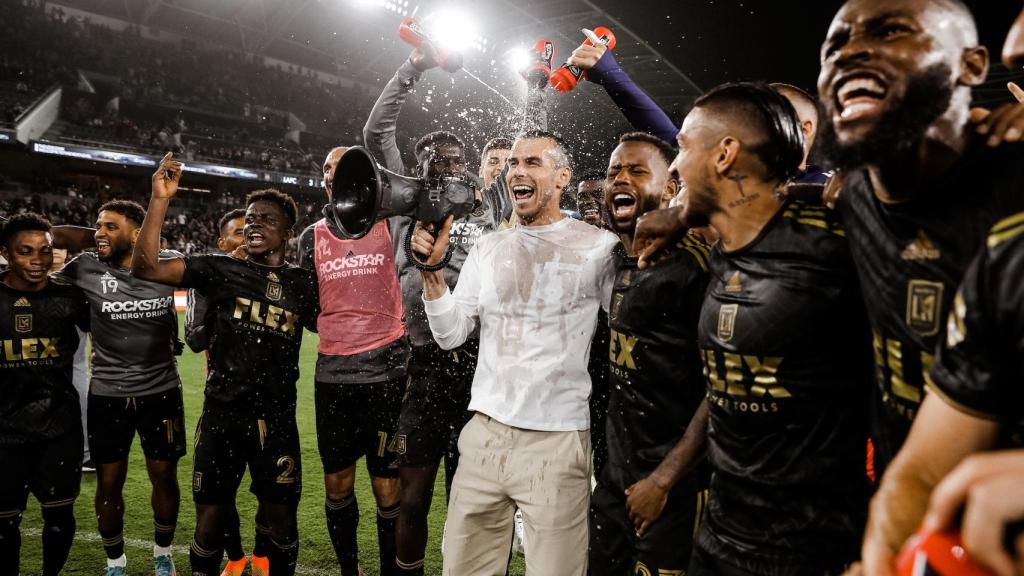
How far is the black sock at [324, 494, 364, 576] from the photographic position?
3.36m

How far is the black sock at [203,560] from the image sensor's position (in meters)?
3.05

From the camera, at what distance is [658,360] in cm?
211

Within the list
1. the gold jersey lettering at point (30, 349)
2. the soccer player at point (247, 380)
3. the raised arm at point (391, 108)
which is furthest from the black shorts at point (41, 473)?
the raised arm at point (391, 108)

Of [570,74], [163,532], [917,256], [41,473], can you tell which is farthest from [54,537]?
[917,256]

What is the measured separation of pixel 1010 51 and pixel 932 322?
24.1 inches

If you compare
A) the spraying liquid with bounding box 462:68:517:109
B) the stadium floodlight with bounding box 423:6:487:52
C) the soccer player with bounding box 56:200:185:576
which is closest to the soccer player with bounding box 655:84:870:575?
the soccer player with bounding box 56:200:185:576

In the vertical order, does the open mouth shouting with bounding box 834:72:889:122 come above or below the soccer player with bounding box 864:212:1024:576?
above

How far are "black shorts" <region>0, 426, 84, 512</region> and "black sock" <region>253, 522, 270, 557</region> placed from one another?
1031 millimetres

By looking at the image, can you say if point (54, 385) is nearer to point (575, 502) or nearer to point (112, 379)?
point (112, 379)

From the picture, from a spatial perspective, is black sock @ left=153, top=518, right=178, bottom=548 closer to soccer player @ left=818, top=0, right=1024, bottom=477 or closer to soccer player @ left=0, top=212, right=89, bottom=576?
soccer player @ left=0, top=212, right=89, bottom=576

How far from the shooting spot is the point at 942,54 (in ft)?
4.22

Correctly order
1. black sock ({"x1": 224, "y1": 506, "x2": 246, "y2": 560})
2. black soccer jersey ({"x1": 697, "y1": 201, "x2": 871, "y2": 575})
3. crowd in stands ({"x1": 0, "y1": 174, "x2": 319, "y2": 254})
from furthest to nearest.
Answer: crowd in stands ({"x1": 0, "y1": 174, "x2": 319, "y2": 254}) < black sock ({"x1": 224, "y1": 506, "x2": 246, "y2": 560}) < black soccer jersey ({"x1": 697, "y1": 201, "x2": 871, "y2": 575})

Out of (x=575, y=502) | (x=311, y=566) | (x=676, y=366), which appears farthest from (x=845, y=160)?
(x=311, y=566)

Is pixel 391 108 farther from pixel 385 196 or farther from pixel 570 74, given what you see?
pixel 385 196
